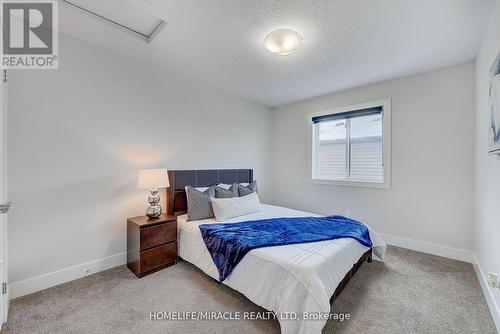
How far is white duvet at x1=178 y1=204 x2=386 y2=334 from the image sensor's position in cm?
143

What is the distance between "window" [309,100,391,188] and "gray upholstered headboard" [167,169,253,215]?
1680mm

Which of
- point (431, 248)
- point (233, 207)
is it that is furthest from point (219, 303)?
point (431, 248)

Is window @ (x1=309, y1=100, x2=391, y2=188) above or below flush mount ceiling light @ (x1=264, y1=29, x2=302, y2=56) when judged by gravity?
below

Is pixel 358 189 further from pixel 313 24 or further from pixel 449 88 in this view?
pixel 313 24

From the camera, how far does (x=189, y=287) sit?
2129 mm

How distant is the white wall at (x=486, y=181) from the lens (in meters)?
1.69

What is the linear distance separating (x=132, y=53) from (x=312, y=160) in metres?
3.35

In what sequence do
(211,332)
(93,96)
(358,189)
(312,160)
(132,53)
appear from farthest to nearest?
(312,160)
(358,189)
(132,53)
(93,96)
(211,332)

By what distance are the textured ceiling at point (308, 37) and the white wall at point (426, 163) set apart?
0.93 feet

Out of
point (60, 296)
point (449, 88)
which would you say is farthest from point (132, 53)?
point (449, 88)

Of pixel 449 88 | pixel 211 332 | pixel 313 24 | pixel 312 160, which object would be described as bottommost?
pixel 211 332

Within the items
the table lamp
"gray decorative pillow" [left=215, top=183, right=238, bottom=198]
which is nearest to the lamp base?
the table lamp

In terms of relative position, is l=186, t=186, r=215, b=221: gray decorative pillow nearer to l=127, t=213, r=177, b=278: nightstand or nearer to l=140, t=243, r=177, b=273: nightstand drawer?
l=127, t=213, r=177, b=278: nightstand

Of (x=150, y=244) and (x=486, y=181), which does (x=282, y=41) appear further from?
(x=150, y=244)
